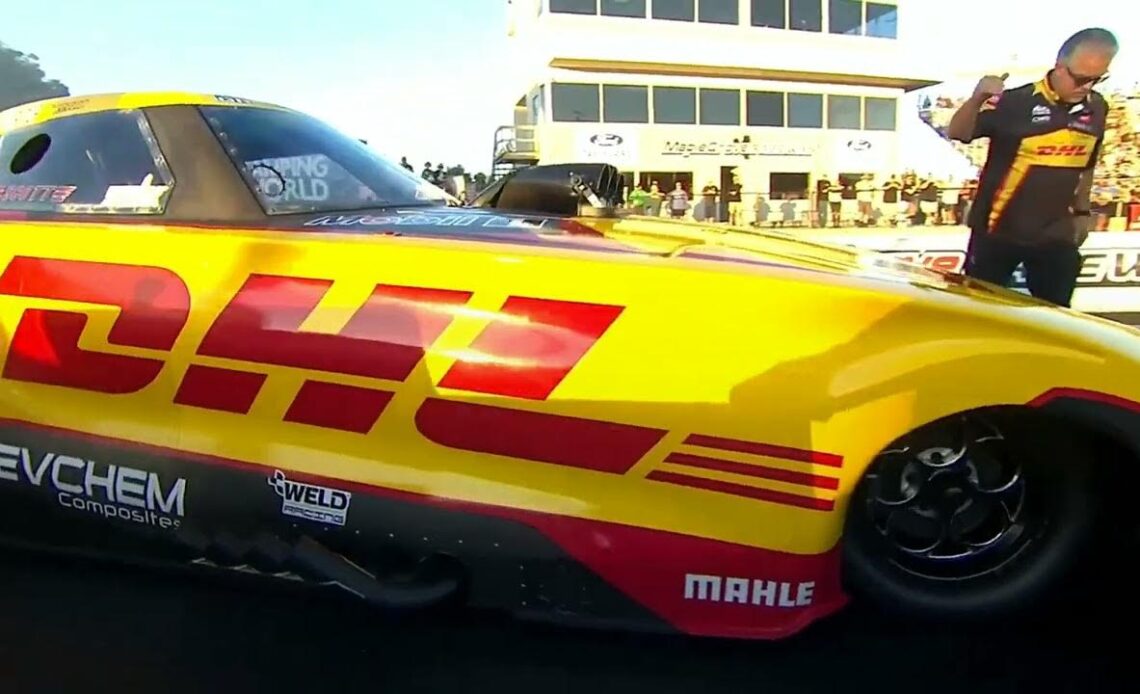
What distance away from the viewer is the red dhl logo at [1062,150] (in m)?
3.44

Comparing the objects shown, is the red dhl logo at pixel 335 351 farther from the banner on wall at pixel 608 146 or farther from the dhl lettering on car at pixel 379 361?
the banner on wall at pixel 608 146

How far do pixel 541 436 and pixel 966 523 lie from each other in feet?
3.19

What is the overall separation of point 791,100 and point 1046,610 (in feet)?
103

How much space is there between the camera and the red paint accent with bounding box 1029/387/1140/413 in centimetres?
173

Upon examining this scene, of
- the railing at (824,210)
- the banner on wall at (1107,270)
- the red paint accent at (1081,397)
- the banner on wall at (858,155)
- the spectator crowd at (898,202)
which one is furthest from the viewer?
the banner on wall at (858,155)

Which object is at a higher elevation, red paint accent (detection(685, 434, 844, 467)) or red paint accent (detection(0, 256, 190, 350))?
red paint accent (detection(0, 256, 190, 350))

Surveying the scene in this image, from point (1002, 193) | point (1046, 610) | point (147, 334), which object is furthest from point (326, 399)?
point (1002, 193)

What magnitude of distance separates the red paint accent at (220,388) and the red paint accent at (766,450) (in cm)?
98

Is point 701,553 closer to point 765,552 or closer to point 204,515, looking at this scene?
Result: point 765,552

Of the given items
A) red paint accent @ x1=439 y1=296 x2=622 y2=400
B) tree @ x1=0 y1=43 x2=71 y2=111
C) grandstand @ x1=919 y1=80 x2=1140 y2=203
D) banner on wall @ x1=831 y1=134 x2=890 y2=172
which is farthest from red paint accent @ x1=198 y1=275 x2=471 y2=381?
banner on wall @ x1=831 y1=134 x2=890 y2=172

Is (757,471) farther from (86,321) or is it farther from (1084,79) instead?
(1084,79)

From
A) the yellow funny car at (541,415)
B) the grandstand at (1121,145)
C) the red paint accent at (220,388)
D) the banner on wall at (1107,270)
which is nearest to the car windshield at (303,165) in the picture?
the yellow funny car at (541,415)

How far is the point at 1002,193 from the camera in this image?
3559mm

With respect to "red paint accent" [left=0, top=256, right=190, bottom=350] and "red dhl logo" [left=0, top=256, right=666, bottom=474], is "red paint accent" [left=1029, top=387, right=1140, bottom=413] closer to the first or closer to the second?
"red dhl logo" [left=0, top=256, right=666, bottom=474]
